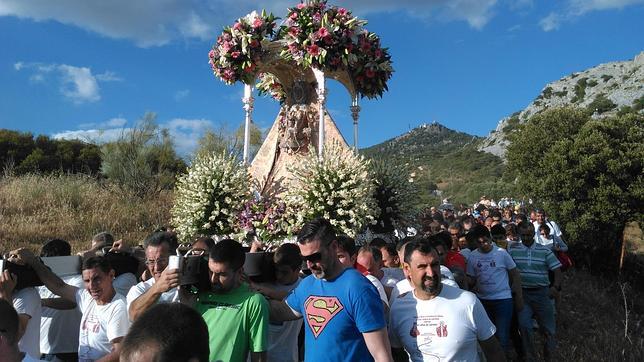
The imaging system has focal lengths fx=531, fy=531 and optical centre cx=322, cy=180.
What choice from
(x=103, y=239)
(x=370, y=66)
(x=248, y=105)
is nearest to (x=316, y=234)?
(x=103, y=239)

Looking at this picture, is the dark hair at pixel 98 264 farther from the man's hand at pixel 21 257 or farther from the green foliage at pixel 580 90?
the green foliage at pixel 580 90

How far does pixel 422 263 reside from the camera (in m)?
3.41

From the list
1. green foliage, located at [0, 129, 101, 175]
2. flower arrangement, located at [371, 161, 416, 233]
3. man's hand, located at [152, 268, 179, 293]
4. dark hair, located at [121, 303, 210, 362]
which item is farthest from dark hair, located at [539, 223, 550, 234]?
green foliage, located at [0, 129, 101, 175]

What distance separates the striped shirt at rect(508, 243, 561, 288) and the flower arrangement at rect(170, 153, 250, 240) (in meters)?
4.17

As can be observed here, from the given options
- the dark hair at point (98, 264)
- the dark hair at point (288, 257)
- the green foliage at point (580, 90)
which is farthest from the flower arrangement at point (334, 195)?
the green foliage at point (580, 90)

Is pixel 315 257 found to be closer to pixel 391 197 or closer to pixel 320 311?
pixel 320 311

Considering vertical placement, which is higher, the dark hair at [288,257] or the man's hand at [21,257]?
the man's hand at [21,257]

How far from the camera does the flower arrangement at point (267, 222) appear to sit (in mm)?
7535

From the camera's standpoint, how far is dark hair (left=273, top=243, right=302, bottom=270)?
4.22 meters

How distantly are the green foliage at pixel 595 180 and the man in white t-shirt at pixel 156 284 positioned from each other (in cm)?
1783

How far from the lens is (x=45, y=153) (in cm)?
2858

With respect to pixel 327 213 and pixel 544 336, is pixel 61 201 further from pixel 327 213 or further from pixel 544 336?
pixel 544 336

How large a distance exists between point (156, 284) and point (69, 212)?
42.6 feet

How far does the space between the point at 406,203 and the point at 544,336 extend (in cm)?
273
